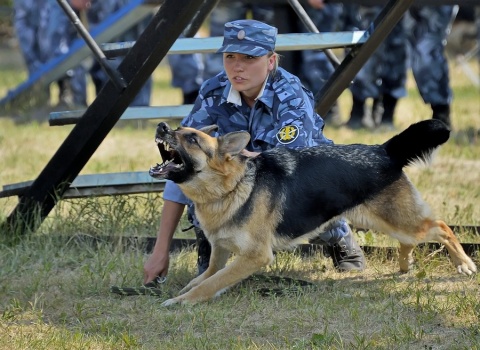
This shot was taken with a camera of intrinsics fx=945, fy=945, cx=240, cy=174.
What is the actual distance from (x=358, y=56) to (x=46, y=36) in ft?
23.5

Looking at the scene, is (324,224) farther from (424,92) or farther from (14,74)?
(14,74)

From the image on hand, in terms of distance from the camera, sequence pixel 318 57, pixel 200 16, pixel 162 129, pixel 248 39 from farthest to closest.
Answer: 1. pixel 318 57
2. pixel 200 16
3. pixel 248 39
4. pixel 162 129

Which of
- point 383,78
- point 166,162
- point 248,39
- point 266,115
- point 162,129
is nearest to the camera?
point 162,129

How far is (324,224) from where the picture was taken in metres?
4.75

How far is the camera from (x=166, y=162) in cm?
439

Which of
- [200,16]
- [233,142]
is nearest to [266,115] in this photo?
[233,142]

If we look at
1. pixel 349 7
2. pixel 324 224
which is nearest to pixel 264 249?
pixel 324 224

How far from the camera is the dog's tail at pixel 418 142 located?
4762mm

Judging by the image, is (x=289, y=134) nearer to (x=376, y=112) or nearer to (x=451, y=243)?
(x=451, y=243)

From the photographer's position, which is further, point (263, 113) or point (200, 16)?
point (200, 16)

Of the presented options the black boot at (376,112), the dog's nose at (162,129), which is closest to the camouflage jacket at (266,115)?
the dog's nose at (162,129)

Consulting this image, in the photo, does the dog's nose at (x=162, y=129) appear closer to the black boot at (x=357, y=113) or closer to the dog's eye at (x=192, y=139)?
the dog's eye at (x=192, y=139)

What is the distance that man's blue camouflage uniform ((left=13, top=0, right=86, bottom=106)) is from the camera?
11.7 m

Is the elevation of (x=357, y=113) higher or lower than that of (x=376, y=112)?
lower
